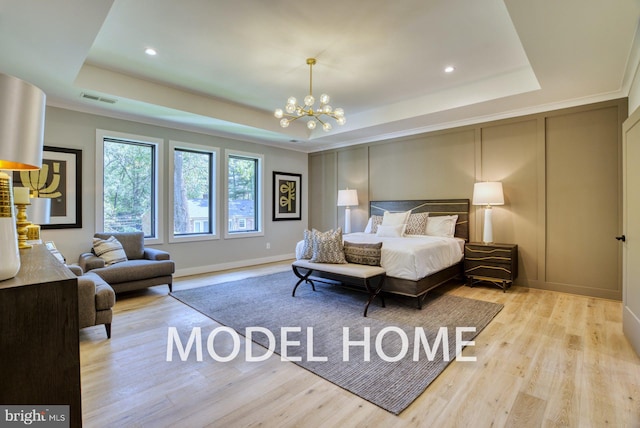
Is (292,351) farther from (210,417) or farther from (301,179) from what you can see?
(301,179)

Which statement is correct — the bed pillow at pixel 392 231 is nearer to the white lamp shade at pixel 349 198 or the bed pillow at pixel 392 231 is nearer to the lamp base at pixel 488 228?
the lamp base at pixel 488 228

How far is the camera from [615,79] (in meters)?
3.40

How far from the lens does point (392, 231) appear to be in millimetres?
4922

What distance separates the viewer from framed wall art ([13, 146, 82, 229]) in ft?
12.9

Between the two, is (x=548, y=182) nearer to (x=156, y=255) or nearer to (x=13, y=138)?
(x=13, y=138)

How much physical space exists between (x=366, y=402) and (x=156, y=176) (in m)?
4.67

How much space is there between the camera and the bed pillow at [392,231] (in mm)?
4867

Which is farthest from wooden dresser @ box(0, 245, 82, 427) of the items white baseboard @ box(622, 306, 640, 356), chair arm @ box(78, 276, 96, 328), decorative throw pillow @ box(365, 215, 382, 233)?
decorative throw pillow @ box(365, 215, 382, 233)

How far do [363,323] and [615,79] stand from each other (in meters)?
3.85

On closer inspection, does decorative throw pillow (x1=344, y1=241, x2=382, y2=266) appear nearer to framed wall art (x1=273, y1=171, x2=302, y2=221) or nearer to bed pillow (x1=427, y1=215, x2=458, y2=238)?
bed pillow (x1=427, y1=215, x2=458, y2=238)

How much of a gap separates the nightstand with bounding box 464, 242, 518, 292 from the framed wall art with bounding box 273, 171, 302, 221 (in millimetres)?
3861

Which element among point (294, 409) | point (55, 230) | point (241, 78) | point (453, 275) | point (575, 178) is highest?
point (241, 78)

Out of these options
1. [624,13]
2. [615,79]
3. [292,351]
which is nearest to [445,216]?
[615,79]

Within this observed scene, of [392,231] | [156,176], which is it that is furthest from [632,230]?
[156,176]
